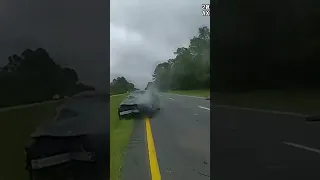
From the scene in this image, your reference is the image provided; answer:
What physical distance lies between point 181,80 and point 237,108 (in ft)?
0.80

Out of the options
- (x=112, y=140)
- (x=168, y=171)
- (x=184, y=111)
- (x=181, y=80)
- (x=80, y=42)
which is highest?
(x=80, y=42)

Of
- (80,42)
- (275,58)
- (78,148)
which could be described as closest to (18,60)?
(80,42)

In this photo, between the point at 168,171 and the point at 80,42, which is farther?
the point at 168,171

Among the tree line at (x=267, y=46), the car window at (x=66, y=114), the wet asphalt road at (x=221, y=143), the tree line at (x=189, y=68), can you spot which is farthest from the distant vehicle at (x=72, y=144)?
the tree line at (x=267, y=46)

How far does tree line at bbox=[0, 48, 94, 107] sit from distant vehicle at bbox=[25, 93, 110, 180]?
60 mm

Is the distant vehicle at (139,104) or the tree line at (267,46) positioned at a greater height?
the tree line at (267,46)

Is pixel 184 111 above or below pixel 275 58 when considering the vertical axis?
below

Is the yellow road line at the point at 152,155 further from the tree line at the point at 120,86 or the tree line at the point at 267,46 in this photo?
the tree line at the point at 267,46

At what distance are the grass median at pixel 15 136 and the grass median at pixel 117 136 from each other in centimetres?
25

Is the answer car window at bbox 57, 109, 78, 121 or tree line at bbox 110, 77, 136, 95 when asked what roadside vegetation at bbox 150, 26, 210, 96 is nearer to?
tree line at bbox 110, 77, 136, 95

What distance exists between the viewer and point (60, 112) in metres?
1.33

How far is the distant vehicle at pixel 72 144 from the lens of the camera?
1305 mm

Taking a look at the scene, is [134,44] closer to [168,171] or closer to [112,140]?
[112,140]

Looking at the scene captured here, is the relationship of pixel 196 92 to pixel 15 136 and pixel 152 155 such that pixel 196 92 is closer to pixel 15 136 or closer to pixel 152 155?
pixel 152 155
